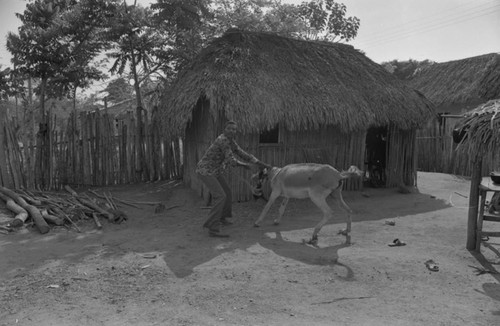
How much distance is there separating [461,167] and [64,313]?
532 inches

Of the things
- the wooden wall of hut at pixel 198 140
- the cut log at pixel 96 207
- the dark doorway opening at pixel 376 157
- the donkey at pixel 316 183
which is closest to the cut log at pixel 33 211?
the cut log at pixel 96 207

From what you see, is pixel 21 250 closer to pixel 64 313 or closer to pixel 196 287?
pixel 64 313

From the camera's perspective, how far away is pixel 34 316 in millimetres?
3629

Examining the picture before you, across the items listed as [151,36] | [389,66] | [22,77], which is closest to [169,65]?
[151,36]

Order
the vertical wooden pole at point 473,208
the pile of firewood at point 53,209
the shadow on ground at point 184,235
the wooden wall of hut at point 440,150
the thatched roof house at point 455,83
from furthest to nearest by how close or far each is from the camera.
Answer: the thatched roof house at point 455,83 → the wooden wall of hut at point 440,150 → the pile of firewood at point 53,209 → the vertical wooden pole at point 473,208 → the shadow on ground at point 184,235

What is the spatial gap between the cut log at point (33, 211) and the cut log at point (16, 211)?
0.08m

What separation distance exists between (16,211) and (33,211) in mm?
375

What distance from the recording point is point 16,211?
279 inches

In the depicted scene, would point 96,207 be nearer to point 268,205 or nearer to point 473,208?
point 268,205

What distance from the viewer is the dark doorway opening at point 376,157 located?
1133 centimetres

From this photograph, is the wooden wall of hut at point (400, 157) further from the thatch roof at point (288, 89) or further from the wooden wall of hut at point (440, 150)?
the wooden wall of hut at point (440, 150)

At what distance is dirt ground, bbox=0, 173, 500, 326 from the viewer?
3.69 meters

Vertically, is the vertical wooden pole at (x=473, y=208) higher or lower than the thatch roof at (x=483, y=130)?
lower

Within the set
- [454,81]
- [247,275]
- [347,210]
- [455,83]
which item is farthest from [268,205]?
[454,81]
